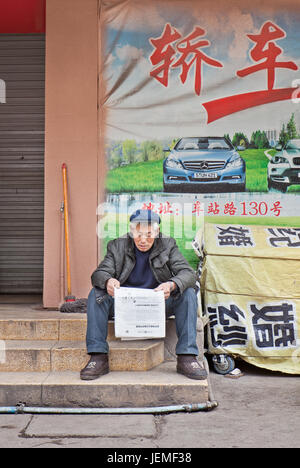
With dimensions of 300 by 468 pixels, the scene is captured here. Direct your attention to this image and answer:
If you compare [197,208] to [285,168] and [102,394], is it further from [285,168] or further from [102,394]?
[102,394]

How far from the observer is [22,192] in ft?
24.4

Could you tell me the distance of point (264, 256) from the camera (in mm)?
5430

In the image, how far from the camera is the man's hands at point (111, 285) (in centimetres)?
454

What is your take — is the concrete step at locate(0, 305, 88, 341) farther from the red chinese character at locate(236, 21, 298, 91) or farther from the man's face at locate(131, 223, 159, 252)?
the red chinese character at locate(236, 21, 298, 91)

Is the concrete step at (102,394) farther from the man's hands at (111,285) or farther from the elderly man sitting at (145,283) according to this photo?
the man's hands at (111,285)

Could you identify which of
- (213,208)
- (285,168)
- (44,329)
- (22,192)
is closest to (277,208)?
(285,168)

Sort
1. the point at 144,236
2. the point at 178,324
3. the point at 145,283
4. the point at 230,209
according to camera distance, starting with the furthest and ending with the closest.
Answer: the point at 230,209, the point at 145,283, the point at 144,236, the point at 178,324

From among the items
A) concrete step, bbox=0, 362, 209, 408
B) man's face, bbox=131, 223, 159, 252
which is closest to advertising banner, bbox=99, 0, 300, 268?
man's face, bbox=131, 223, 159, 252

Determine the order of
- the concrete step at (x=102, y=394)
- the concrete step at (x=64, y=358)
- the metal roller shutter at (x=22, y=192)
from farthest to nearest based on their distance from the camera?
the metal roller shutter at (x=22, y=192)
the concrete step at (x=64, y=358)
the concrete step at (x=102, y=394)

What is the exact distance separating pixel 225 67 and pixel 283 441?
4150 mm

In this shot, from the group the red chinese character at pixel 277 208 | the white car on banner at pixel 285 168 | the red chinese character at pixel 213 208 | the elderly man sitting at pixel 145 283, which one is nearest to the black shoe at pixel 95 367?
the elderly man sitting at pixel 145 283

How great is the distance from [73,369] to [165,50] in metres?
3.61
